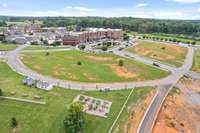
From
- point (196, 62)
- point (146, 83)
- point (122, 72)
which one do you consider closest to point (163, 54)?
point (196, 62)

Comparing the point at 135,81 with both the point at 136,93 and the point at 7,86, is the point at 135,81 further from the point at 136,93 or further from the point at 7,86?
the point at 7,86

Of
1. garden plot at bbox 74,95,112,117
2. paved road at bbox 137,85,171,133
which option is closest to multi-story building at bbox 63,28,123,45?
paved road at bbox 137,85,171,133


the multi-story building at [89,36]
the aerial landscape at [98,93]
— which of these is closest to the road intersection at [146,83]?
the aerial landscape at [98,93]

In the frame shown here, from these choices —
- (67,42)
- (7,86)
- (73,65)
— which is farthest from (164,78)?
(67,42)

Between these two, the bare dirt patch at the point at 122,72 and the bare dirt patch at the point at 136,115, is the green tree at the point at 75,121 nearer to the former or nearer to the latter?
the bare dirt patch at the point at 136,115

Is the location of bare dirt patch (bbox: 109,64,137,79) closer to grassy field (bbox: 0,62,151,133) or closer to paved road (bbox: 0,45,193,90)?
paved road (bbox: 0,45,193,90)

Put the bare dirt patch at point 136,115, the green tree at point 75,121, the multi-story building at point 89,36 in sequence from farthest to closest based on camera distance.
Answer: the multi-story building at point 89,36 < the bare dirt patch at point 136,115 < the green tree at point 75,121
